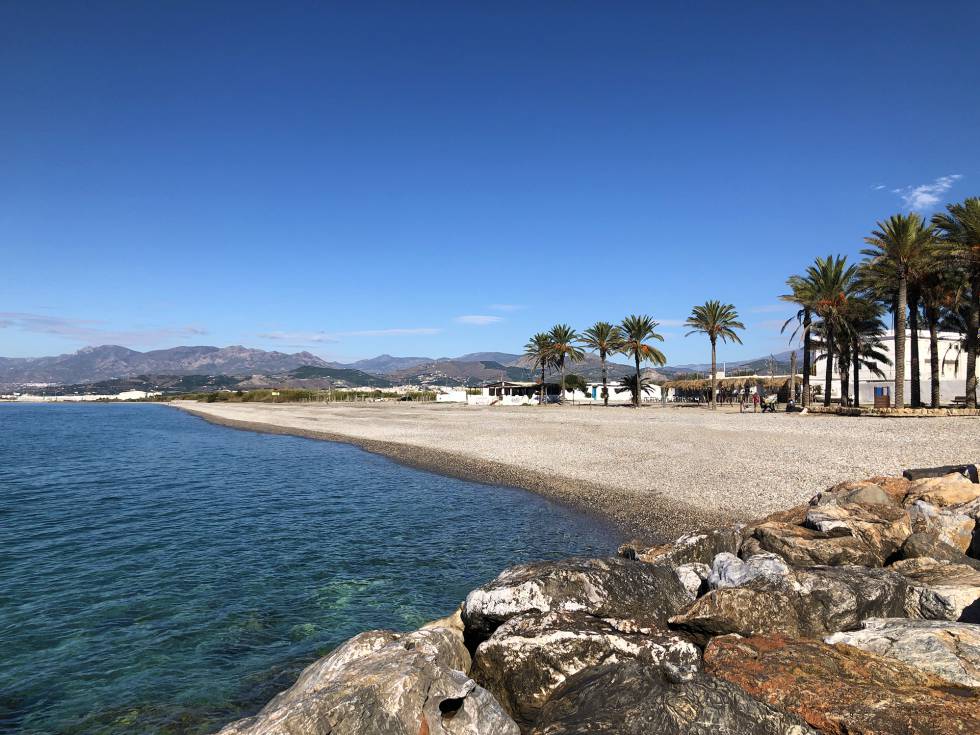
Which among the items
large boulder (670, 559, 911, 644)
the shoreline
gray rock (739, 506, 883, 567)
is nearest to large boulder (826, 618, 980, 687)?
large boulder (670, 559, 911, 644)

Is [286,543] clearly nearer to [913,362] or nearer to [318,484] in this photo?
[318,484]

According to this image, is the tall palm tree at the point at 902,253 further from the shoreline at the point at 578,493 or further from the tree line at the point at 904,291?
the shoreline at the point at 578,493

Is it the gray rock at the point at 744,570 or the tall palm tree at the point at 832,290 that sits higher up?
the tall palm tree at the point at 832,290

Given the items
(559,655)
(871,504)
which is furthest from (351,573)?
(871,504)

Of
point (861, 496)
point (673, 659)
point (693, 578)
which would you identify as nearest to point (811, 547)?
point (693, 578)

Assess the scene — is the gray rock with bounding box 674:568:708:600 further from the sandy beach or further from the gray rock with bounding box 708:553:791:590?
the sandy beach

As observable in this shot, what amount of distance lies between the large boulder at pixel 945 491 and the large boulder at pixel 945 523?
15.6 inches

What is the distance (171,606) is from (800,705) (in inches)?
410

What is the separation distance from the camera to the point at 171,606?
34.3 feet

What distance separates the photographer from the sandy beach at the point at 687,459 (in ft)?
53.3

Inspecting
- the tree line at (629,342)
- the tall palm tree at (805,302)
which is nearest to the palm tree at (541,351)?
the tree line at (629,342)

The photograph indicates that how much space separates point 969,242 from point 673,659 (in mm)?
42324

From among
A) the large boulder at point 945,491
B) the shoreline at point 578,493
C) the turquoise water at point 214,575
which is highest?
the large boulder at point 945,491

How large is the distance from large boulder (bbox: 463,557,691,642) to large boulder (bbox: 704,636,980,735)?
1384 millimetres
